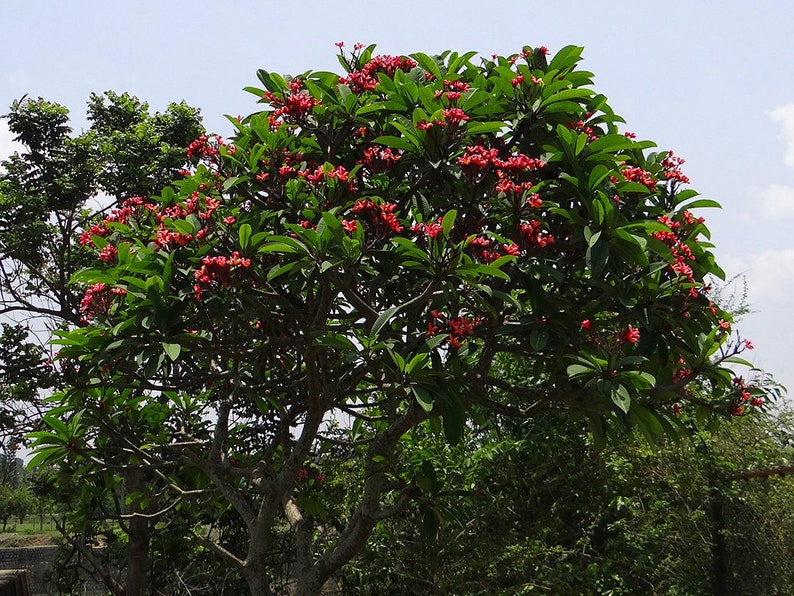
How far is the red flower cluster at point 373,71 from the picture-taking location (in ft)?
11.3

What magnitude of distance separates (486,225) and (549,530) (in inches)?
110

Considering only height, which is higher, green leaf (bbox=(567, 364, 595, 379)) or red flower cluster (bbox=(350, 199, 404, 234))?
red flower cluster (bbox=(350, 199, 404, 234))

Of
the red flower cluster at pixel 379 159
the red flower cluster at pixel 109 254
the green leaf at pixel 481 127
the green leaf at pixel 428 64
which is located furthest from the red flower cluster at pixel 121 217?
the green leaf at pixel 481 127

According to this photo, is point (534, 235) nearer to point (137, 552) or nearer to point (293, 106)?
point (293, 106)

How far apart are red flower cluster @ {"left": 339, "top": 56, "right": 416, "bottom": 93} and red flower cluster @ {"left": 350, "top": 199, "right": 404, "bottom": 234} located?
0.74 m

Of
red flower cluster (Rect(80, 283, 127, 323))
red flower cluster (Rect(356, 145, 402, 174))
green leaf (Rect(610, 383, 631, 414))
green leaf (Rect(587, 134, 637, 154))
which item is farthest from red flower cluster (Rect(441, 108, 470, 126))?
red flower cluster (Rect(80, 283, 127, 323))

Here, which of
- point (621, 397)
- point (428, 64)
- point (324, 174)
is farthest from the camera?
point (428, 64)

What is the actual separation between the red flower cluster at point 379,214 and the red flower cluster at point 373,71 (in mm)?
740

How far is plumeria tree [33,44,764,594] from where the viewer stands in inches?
112

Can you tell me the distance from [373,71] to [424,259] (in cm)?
127

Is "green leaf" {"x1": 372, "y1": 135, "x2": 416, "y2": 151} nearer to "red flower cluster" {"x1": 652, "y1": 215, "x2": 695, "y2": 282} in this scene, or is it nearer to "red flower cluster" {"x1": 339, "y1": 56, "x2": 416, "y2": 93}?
"red flower cluster" {"x1": 339, "y1": 56, "x2": 416, "y2": 93}

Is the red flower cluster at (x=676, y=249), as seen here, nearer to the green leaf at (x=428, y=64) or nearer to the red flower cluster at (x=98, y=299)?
the green leaf at (x=428, y=64)

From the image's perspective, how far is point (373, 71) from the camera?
3.57 metres

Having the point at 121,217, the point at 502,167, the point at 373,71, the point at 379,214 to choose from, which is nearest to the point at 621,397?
the point at 502,167
